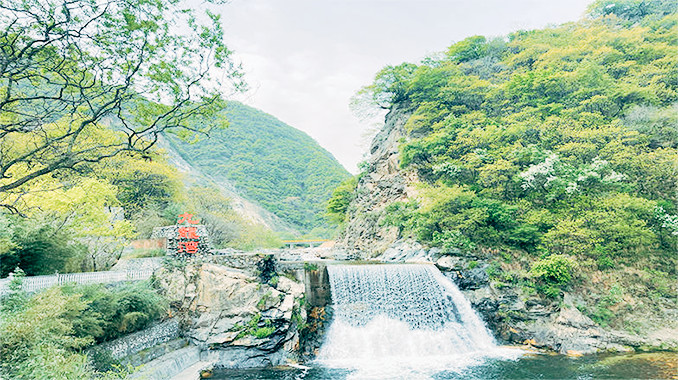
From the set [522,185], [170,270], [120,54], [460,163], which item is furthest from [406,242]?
[120,54]

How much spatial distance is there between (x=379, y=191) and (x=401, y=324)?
12298 millimetres

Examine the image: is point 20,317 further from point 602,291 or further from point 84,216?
point 602,291

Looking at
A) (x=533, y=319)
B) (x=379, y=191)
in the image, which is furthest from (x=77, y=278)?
(x=379, y=191)

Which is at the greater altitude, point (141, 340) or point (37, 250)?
point (37, 250)

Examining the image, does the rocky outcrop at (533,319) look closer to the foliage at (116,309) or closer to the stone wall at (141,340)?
the stone wall at (141,340)

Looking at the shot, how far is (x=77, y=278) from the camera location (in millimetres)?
8922

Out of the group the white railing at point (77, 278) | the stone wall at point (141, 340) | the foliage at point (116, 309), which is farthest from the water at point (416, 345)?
the white railing at point (77, 278)

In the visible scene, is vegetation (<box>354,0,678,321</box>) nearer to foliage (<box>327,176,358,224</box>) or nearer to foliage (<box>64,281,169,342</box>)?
foliage (<box>327,176,358,224</box>)

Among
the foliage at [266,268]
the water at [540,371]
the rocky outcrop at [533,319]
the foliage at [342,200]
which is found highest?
the foliage at [342,200]

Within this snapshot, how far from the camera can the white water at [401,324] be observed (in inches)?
418

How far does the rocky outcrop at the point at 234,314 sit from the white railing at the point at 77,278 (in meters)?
0.67

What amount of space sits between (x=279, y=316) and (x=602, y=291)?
39.8ft

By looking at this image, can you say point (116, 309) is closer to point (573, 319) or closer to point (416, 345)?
point (416, 345)

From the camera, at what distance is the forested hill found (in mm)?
58656
